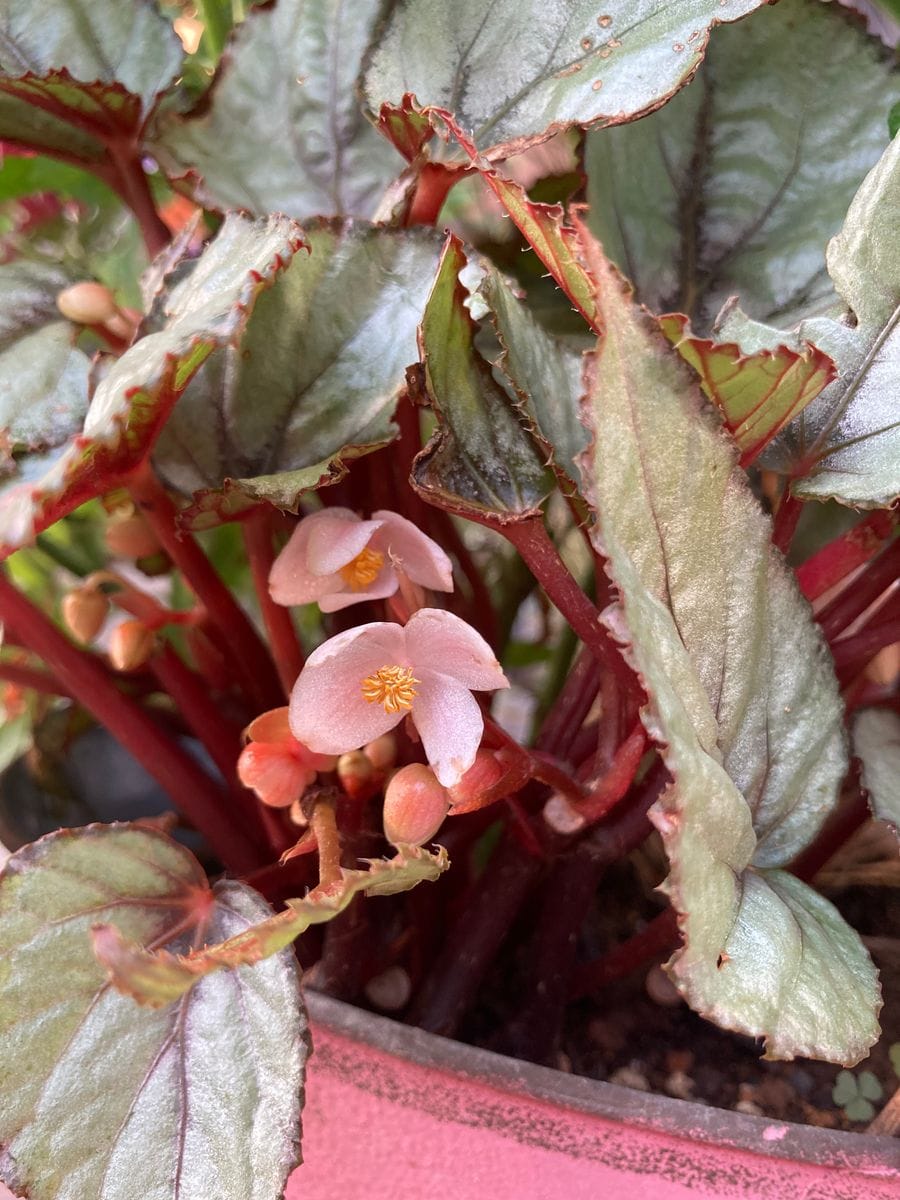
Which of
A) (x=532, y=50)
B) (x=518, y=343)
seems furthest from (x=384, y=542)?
(x=532, y=50)

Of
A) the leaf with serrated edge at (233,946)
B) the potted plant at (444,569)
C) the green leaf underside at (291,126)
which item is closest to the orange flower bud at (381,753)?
the potted plant at (444,569)

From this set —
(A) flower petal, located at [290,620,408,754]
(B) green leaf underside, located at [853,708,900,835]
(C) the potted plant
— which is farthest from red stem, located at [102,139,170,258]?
(B) green leaf underside, located at [853,708,900,835]

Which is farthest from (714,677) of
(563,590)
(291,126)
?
(291,126)

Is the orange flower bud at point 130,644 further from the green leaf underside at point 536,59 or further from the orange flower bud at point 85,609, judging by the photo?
the green leaf underside at point 536,59

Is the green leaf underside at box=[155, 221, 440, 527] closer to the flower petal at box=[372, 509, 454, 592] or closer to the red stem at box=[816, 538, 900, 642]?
the flower petal at box=[372, 509, 454, 592]

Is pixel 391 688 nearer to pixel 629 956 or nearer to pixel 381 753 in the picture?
pixel 381 753

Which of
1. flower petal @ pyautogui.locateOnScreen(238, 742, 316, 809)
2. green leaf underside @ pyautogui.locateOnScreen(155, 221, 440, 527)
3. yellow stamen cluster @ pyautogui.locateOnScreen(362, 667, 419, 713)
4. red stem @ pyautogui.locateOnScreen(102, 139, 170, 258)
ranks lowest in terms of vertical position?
flower petal @ pyautogui.locateOnScreen(238, 742, 316, 809)

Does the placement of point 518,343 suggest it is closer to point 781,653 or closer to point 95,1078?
point 781,653
